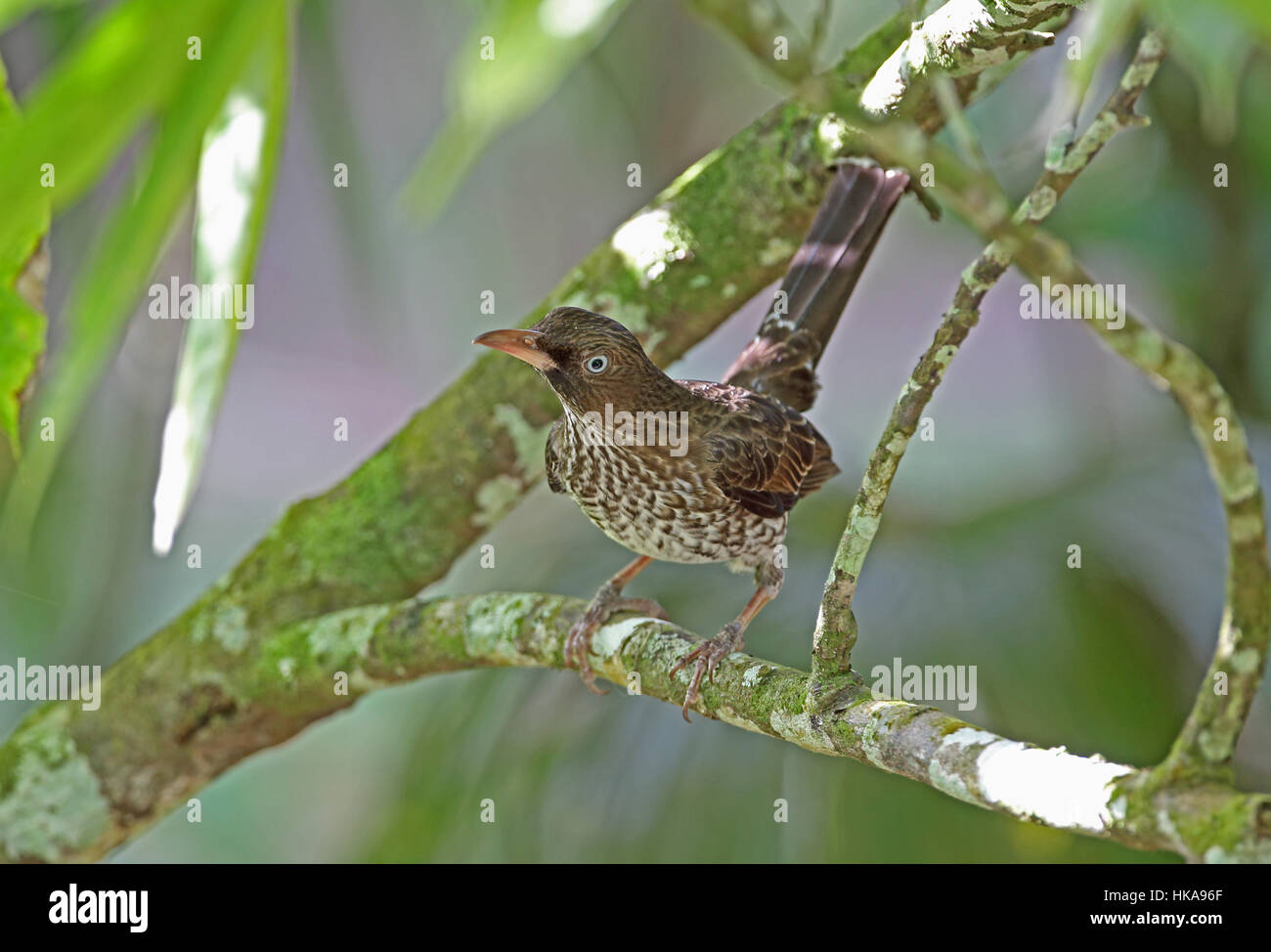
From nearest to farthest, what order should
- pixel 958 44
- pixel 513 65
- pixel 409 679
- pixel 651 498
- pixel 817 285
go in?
pixel 513 65
pixel 958 44
pixel 651 498
pixel 817 285
pixel 409 679

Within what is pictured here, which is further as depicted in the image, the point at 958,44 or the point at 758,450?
the point at 758,450

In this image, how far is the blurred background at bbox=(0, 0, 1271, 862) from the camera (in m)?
4.38

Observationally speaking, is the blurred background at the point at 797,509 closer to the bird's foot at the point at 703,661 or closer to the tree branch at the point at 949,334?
the tree branch at the point at 949,334

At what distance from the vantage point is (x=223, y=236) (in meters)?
1.80

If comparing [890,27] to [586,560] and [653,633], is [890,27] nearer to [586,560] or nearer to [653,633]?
[653,633]

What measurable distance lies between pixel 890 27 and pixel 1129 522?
247 centimetres

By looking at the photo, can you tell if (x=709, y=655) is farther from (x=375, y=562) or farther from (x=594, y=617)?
(x=375, y=562)

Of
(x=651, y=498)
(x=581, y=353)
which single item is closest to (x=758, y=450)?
(x=651, y=498)

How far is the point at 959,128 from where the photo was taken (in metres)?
1.17

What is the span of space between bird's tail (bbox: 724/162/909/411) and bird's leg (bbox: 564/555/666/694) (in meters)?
0.56

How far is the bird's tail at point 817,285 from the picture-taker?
105 inches

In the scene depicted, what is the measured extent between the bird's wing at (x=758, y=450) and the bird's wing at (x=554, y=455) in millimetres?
309

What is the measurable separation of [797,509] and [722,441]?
5.86ft

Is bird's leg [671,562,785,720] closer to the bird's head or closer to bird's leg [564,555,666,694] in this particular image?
bird's leg [564,555,666,694]
